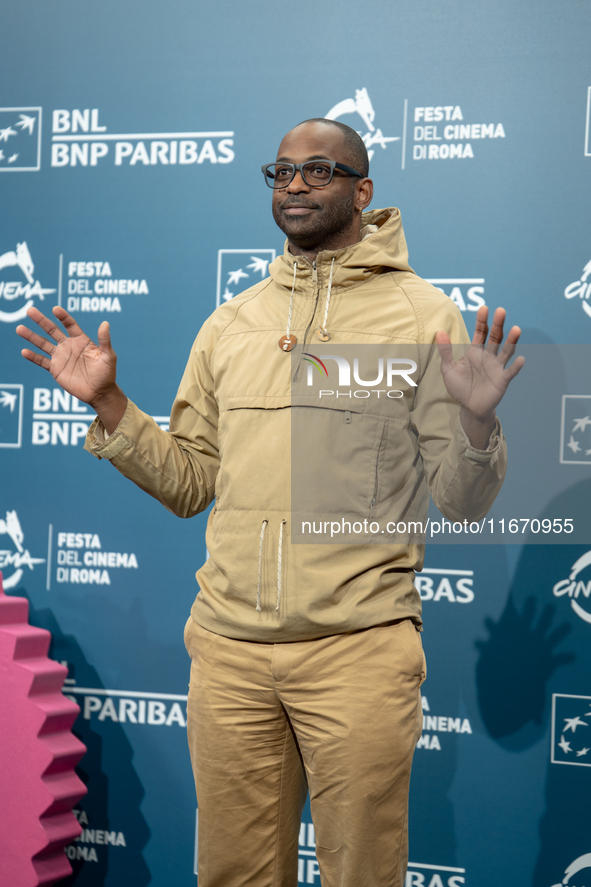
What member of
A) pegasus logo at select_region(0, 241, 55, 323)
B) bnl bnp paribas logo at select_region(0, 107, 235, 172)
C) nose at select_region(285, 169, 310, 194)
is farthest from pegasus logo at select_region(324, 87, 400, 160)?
pegasus logo at select_region(0, 241, 55, 323)

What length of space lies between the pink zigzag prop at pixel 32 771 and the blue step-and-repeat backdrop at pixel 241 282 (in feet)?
0.98

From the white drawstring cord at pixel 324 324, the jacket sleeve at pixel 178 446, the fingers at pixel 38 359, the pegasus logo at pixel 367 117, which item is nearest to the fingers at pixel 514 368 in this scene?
the white drawstring cord at pixel 324 324

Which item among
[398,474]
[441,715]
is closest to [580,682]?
[441,715]

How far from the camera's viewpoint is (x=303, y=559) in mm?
1364

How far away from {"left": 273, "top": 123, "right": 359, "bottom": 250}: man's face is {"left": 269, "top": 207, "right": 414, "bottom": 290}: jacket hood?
0.05 m

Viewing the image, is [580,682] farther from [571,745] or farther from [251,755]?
[251,755]

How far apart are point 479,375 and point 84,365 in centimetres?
66

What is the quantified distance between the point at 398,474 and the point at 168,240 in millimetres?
1152

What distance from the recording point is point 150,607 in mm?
2277

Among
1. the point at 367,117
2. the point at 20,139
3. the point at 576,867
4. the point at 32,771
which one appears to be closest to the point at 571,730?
the point at 576,867

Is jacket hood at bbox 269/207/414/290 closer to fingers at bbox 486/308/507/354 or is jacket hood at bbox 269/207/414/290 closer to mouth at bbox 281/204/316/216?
mouth at bbox 281/204/316/216

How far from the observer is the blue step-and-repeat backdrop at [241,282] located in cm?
197

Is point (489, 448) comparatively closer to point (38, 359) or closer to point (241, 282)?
point (38, 359)

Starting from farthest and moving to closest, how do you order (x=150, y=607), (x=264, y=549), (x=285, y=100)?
1. (x=150, y=607)
2. (x=285, y=100)
3. (x=264, y=549)
